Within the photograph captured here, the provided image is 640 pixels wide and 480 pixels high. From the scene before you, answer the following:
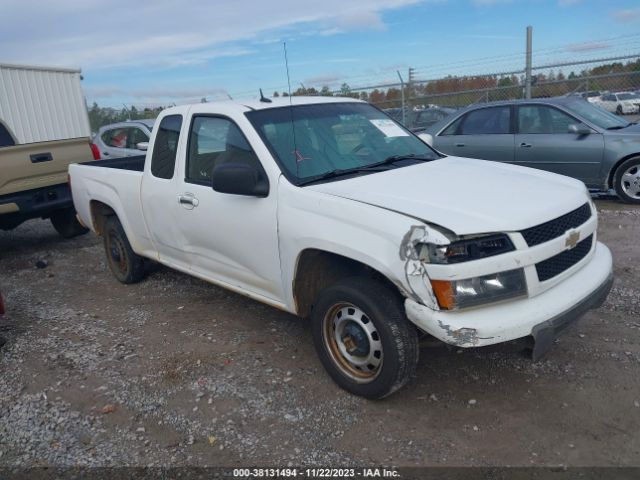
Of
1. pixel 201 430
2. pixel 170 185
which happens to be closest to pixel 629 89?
pixel 170 185

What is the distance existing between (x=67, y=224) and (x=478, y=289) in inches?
290

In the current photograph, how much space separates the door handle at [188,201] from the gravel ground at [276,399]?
42.3 inches

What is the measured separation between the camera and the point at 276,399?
3572mm

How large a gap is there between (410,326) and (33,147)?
19.9 feet

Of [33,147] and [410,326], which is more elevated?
[33,147]

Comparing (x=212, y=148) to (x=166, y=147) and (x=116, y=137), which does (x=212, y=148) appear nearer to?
(x=166, y=147)

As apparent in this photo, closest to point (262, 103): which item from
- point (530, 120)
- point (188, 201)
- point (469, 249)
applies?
point (188, 201)

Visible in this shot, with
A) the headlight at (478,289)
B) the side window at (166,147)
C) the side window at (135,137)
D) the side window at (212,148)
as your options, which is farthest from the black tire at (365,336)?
the side window at (135,137)

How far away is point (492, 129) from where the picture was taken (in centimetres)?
883

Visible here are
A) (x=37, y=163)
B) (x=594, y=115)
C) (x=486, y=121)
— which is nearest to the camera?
(x=37, y=163)

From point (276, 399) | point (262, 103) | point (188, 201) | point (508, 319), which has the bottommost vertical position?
point (276, 399)

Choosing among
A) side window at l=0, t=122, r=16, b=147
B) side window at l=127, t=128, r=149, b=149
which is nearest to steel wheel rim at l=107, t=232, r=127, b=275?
side window at l=0, t=122, r=16, b=147

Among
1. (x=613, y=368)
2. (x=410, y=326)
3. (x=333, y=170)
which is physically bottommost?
(x=613, y=368)

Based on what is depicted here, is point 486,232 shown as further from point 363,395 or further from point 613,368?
point 613,368
